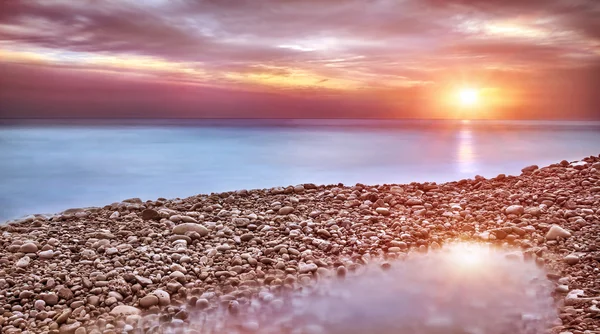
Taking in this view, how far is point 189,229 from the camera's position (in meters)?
5.00

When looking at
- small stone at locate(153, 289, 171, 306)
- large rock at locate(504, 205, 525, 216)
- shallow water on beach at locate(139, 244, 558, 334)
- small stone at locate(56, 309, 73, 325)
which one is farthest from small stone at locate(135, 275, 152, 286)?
large rock at locate(504, 205, 525, 216)

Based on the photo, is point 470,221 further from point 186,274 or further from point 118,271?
point 118,271

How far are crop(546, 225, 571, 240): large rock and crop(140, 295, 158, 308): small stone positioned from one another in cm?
370

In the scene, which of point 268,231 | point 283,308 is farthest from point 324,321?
point 268,231

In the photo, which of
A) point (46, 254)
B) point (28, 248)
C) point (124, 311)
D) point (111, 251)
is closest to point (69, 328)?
point (124, 311)

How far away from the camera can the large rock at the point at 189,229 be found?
4973 millimetres

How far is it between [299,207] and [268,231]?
912 mm

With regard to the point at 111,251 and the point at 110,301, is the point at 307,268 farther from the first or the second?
the point at 111,251

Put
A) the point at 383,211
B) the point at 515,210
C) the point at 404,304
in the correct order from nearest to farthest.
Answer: the point at 404,304 < the point at 515,210 < the point at 383,211

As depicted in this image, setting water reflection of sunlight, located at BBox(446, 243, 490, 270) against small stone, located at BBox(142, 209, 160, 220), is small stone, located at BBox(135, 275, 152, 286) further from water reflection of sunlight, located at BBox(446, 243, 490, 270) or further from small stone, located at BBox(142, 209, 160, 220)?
water reflection of sunlight, located at BBox(446, 243, 490, 270)

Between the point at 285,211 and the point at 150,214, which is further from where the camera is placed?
the point at 285,211

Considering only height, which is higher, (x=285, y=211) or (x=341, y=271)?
(x=285, y=211)

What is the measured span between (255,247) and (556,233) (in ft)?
9.59

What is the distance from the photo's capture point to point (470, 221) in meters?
5.56
